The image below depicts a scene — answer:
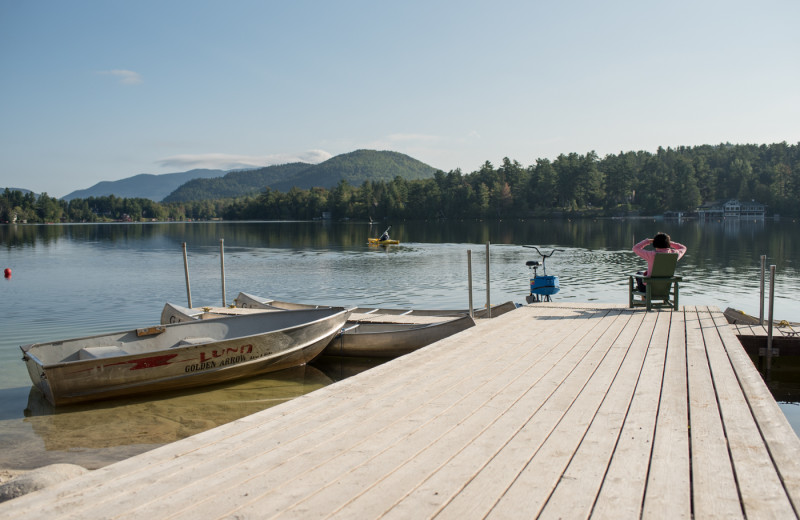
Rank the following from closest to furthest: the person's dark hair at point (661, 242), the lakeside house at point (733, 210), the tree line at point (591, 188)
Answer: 1. the person's dark hair at point (661, 242)
2. the lakeside house at point (733, 210)
3. the tree line at point (591, 188)

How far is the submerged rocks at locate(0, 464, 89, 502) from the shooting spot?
3.87 m

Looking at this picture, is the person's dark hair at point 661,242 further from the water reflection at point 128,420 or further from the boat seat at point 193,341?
the boat seat at point 193,341

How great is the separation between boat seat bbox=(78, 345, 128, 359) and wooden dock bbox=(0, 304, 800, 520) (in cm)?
526

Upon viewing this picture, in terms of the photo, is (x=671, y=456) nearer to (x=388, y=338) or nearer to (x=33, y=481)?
(x=33, y=481)

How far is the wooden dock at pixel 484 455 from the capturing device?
308 centimetres

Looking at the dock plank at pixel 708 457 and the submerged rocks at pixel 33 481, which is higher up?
the dock plank at pixel 708 457

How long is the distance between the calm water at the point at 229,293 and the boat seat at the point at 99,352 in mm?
769

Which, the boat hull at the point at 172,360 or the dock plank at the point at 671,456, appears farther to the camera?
the boat hull at the point at 172,360

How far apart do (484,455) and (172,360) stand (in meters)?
6.81

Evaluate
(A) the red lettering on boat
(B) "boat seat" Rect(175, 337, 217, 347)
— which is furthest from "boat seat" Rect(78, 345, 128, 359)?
(B) "boat seat" Rect(175, 337, 217, 347)

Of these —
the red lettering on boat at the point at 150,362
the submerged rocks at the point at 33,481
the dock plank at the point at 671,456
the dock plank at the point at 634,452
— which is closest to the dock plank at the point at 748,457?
the dock plank at the point at 671,456

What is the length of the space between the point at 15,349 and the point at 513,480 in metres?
14.0

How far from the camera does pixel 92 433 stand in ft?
26.7

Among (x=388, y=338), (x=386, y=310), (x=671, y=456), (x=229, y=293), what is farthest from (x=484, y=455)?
(x=229, y=293)
